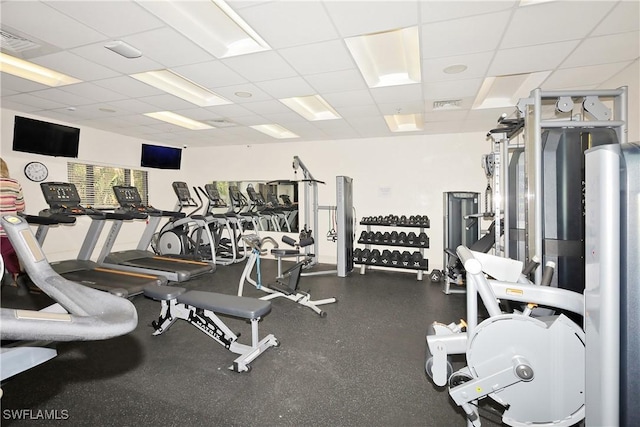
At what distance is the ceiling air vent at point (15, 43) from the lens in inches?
98.2

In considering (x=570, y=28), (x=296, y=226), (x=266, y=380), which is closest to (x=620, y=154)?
(x=570, y=28)

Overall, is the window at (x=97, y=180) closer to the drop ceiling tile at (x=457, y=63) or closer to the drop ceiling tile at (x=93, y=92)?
the drop ceiling tile at (x=93, y=92)

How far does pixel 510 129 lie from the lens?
290 centimetres

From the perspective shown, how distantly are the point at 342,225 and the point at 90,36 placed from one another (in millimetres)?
3662

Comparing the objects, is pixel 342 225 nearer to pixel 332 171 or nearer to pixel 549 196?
pixel 332 171

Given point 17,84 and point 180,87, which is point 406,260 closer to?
point 180,87

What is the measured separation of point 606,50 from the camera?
8.55ft

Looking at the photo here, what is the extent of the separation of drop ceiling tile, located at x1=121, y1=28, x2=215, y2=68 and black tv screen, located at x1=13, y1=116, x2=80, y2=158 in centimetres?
343

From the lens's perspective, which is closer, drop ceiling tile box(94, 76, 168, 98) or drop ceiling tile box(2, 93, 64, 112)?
drop ceiling tile box(94, 76, 168, 98)

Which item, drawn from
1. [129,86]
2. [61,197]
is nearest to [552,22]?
[129,86]

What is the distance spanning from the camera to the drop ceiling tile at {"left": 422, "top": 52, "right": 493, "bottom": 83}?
2.73 meters

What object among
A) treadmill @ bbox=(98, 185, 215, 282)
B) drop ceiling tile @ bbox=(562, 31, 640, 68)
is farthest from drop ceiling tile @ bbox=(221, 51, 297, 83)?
treadmill @ bbox=(98, 185, 215, 282)

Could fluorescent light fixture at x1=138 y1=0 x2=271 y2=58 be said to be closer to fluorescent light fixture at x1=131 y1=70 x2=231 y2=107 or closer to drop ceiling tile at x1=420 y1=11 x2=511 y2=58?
fluorescent light fixture at x1=131 y1=70 x2=231 y2=107

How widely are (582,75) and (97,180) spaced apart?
7.48 m
